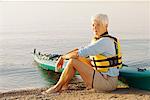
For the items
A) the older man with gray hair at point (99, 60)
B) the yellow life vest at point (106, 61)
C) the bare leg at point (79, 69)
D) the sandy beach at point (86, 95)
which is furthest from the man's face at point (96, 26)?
the sandy beach at point (86, 95)

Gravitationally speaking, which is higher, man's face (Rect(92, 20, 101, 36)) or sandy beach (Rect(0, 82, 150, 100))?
man's face (Rect(92, 20, 101, 36))

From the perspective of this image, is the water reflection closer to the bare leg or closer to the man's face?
the bare leg

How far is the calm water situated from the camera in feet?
42.4

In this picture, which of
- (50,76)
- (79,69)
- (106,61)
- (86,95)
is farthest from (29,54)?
(106,61)

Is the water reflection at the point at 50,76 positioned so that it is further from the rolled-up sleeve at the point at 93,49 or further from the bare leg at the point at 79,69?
the rolled-up sleeve at the point at 93,49

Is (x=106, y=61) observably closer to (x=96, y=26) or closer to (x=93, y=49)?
(x=93, y=49)

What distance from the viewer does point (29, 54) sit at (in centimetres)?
1875

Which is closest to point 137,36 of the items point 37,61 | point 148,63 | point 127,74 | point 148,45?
point 148,45

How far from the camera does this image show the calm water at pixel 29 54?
12930 millimetres

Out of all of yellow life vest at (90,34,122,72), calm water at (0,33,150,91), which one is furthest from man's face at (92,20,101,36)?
calm water at (0,33,150,91)

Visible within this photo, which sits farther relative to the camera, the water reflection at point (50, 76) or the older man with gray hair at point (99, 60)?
the water reflection at point (50, 76)

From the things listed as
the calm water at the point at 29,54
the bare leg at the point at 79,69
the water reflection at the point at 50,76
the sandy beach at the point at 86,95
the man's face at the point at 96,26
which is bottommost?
the calm water at the point at 29,54

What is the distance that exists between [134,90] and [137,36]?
17.6 m

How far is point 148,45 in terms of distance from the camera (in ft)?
69.5
